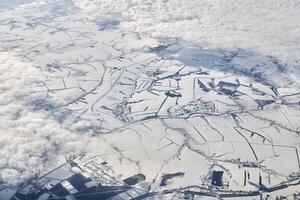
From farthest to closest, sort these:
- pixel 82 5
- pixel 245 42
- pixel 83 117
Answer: pixel 82 5 < pixel 245 42 < pixel 83 117

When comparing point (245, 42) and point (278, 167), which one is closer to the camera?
point (278, 167)

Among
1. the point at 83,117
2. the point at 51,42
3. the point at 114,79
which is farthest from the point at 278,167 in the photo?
the point at 51,42

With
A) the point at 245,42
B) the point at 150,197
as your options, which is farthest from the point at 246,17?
the point at 150,197

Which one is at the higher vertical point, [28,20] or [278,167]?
[28,20]

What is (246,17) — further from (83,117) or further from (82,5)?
(83,117)

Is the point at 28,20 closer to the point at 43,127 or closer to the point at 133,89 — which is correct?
the point at 133,89

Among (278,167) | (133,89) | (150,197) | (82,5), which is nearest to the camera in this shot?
(150,197)
